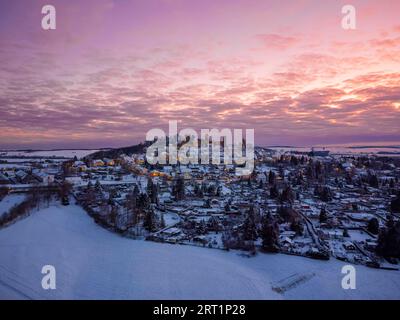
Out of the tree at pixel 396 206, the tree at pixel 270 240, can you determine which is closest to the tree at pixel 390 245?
the tree at pixel 270 240

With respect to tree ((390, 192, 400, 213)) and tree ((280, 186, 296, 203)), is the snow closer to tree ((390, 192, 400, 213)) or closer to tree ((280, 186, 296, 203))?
tree ((280, 186, 296, 203))

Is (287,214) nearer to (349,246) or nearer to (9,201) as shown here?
(349,246)

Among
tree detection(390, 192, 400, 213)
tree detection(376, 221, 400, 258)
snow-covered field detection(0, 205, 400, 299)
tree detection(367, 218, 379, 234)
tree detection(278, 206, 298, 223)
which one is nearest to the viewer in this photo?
snow-covered field detection(0, 205, 400, 299)

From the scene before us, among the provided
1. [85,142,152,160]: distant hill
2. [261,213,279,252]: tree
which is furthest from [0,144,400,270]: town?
[85,142,152,160]: distant hill

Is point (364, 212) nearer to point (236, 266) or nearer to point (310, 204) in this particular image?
point (310, 204)
